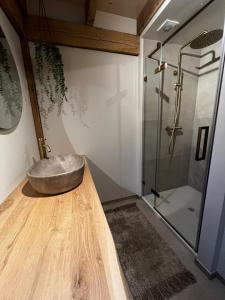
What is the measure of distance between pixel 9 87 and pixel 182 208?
236cm

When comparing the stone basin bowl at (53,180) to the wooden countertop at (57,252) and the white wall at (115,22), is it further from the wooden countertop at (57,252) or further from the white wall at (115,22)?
the white wall at (115,22)

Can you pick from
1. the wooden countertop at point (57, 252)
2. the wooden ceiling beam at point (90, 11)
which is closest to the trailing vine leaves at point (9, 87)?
the wooden countertop at point (57, 252)

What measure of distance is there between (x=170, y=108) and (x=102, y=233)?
79.9 inches

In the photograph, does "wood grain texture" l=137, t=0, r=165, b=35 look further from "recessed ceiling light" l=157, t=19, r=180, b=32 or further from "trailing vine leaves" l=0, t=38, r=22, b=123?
"trailing vine leaves" l=0, t=38, r=22, b=123

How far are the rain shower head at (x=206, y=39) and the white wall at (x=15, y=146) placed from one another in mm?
1989

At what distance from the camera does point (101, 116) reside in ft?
6.10

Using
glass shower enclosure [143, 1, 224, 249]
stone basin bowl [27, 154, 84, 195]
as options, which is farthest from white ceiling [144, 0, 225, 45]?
stone basin bowl [27, 154, 84, 195]

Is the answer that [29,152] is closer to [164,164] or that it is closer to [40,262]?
[40,262]

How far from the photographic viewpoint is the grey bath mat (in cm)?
112

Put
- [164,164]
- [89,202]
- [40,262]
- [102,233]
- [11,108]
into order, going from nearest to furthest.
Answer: [40,262] < [102,233] < [89,202] < [11,108] < [164,164]

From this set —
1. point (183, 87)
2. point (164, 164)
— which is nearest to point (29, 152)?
point (164, 164)

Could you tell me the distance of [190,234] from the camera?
1.56 meters

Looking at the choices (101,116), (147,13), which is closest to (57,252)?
(101,116)

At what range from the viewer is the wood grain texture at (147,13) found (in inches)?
55.1
